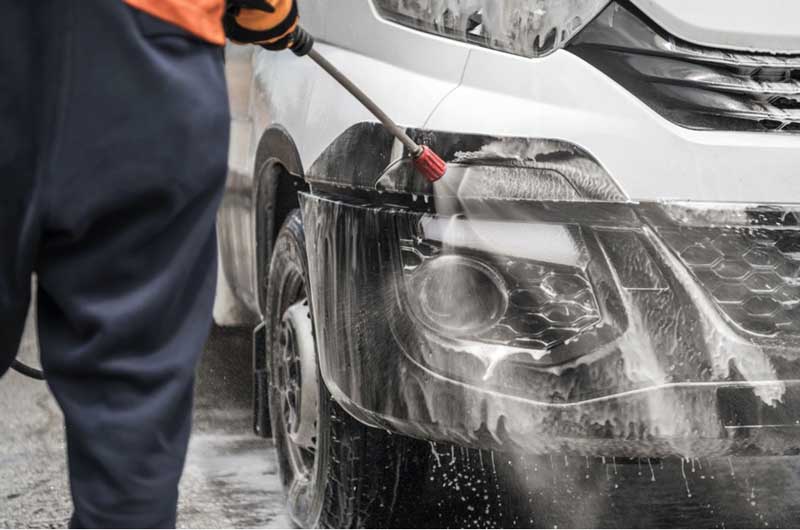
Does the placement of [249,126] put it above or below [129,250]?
below

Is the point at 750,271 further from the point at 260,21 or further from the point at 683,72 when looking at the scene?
the point at 260,21

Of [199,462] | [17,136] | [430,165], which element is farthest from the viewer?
[199,462]

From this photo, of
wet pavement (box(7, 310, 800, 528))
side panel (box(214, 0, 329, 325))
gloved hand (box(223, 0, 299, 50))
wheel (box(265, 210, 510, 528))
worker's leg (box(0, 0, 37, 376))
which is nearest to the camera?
worker's leg (box(0, 0, 37, 376))

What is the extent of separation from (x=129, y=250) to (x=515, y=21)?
1104 millimetres

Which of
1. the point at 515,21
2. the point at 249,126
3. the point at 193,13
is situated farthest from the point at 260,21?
the point at 249,126

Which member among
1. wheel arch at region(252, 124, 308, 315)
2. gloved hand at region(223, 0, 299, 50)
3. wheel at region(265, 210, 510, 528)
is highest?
gloved hand at region(223, 0, 299, 50)

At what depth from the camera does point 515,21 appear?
2.55 metres

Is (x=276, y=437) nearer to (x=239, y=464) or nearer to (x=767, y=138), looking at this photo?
(x=239, y=464)

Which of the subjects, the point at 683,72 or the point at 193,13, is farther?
the point at 683,72

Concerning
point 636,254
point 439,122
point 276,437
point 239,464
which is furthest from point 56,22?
point 239,464

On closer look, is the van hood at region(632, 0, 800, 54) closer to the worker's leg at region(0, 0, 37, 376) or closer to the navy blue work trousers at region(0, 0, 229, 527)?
the navy blue work trousers at region(0, 0, 229, 527)

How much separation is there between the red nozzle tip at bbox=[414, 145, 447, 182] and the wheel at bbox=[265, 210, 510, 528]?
538 millimetres

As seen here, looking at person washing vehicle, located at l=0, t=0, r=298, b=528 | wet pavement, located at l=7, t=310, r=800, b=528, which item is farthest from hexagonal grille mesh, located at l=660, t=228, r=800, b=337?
person washing vehicle, located at l=0, t=0, r=298, b=528

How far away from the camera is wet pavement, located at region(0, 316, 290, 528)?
137 inches
